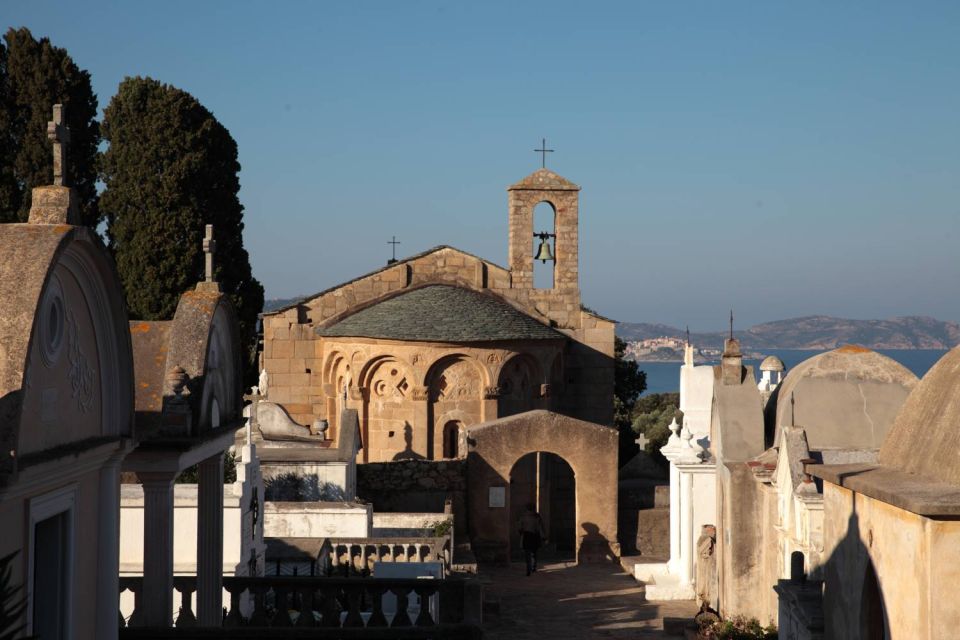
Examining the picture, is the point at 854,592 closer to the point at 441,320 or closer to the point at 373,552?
the point at 373,552

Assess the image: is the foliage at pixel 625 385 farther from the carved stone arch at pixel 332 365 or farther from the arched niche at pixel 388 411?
the arched niche at pixel 388 411

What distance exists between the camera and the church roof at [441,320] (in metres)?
34.1

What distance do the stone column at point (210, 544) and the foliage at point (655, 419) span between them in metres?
30.9

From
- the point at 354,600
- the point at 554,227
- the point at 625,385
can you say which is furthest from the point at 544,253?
the point at 354,600

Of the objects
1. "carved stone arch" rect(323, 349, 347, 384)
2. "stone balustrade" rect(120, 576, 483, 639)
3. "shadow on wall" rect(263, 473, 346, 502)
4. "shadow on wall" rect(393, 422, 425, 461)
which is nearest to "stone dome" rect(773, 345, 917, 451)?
"stone balustrade" rect(120, 576, 483, 639)

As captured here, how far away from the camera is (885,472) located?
9109mm

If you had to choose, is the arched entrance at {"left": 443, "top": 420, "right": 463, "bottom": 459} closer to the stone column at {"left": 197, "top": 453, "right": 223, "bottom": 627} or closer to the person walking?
the person walking

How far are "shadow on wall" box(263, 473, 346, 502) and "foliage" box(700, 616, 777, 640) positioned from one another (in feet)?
26.1

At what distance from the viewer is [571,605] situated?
25.3m

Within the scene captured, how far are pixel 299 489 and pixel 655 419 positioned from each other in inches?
1266

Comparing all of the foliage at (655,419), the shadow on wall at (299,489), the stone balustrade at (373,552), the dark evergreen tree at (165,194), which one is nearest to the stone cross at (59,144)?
the stone balustrade at (373,552)

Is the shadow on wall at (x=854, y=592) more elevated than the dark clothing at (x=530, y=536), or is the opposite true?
the shadow on wall at (x=854, y=592)

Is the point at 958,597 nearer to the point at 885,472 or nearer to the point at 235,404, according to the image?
the point at 885,472

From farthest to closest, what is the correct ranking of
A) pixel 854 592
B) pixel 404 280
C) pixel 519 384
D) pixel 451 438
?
pixel 404 280, pixel 519 384, pixel 451 438, pixel 854 592
